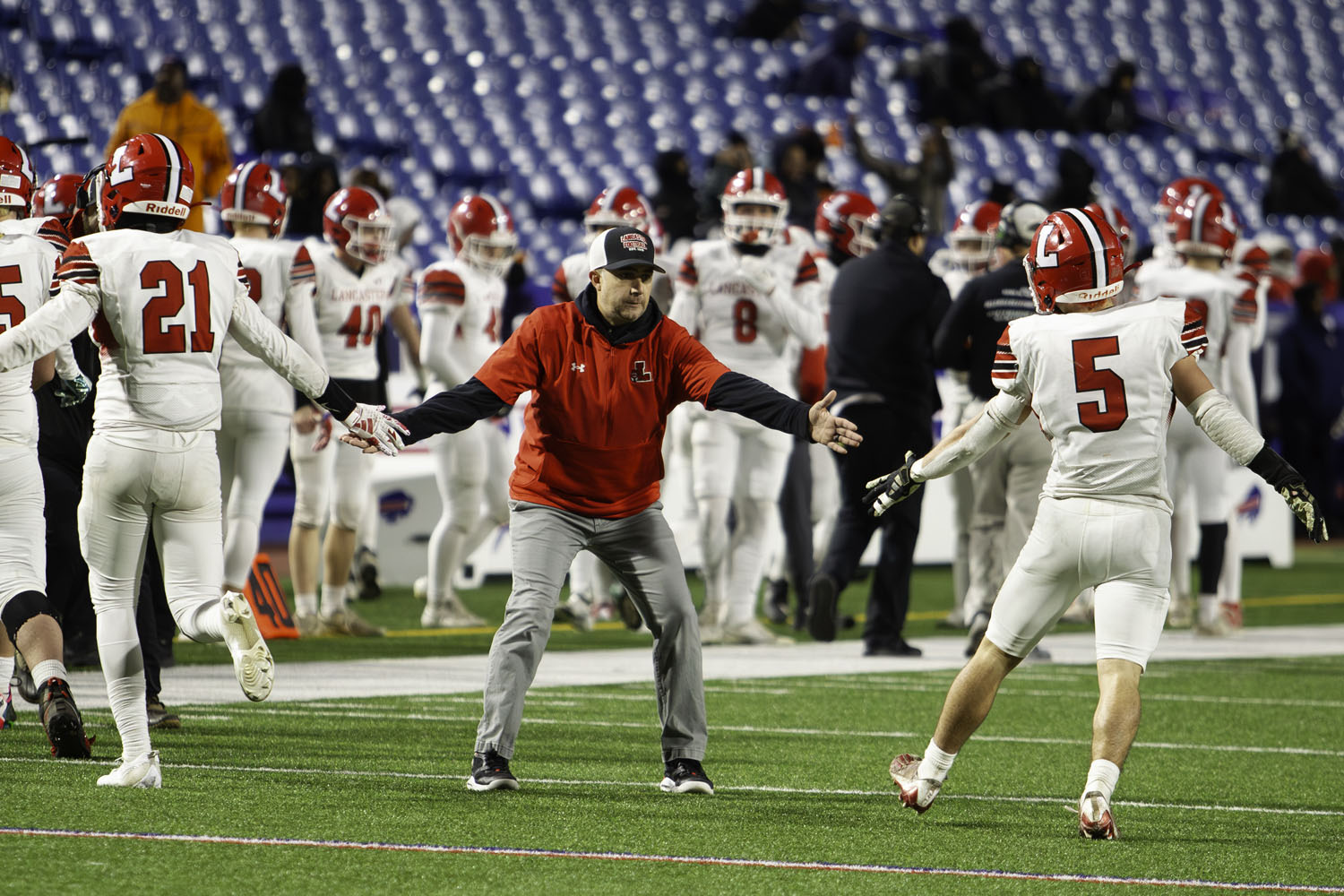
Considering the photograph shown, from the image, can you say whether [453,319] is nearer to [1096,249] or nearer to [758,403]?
[758,403]

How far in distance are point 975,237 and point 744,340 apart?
175cm

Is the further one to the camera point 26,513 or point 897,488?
point 26,513

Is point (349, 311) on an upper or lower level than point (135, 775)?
upper

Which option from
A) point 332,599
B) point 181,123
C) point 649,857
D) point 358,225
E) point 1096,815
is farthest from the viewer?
point 181,123

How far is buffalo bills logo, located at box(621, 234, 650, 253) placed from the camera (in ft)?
17.8

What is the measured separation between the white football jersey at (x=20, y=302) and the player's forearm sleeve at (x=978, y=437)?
280 centimetres

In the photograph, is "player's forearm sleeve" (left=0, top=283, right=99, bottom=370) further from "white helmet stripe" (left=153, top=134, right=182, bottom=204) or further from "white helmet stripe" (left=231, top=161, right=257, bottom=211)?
"white helmet stripe" (left=231, top=161, right=257, bottom=211)

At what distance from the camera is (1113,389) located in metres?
5.04

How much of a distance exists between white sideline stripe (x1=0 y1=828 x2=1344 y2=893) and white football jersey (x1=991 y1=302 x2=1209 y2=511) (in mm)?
1135

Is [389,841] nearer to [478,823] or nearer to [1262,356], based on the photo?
[478,823]

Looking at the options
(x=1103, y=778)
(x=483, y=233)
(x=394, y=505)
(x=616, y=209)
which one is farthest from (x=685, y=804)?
(x=394, y=505)

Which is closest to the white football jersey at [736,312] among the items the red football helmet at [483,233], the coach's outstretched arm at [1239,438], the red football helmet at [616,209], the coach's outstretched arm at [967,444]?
the red football helmet at [616,209]

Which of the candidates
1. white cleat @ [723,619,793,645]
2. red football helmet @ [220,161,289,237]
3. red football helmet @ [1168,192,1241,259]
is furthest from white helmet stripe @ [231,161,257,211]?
red football helmet @ [1168,192,1241,259]

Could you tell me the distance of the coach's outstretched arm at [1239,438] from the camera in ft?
16.4
